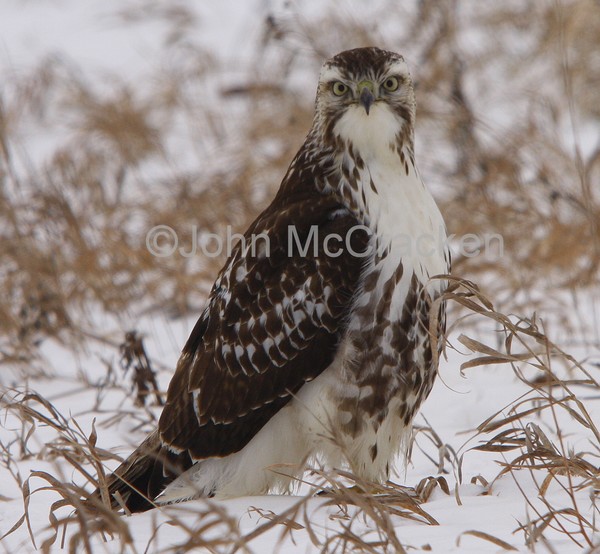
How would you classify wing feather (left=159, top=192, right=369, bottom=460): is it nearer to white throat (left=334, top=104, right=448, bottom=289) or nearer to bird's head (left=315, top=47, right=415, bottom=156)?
white throat (left=334, top=104, right=448, bottom=289)

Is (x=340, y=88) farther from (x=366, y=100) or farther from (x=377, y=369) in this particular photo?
(x=377, y=369)

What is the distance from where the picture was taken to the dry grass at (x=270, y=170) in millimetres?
5793

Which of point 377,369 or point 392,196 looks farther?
point 392,196

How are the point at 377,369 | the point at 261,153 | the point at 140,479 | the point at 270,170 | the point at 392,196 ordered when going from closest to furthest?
the point at 377,369, the point at 392,196, the point at 140,479, the point at 270,170, the point at 261,153

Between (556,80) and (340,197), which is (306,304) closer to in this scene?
(340,197)

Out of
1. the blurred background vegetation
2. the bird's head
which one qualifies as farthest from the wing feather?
the blurred background vegetation

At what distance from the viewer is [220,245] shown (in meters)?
6.41

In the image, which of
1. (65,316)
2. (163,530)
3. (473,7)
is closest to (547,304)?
(65,316)

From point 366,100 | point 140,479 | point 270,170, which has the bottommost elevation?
point 140,479

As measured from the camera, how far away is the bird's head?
354 centimetres

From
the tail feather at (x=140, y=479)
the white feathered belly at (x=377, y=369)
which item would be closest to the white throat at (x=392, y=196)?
the white feathered belly at (x=377, y=369)

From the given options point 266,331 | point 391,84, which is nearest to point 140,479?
point 266,331

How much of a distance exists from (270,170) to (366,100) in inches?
145

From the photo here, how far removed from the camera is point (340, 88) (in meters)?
3.64
